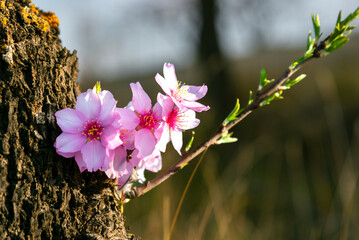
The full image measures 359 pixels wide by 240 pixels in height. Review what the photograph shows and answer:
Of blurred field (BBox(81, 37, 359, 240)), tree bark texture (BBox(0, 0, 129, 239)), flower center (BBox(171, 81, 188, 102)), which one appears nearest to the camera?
tree bark texture (BBox(0, 0, 129, 239))

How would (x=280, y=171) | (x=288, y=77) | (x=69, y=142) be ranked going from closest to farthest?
(x=69, y=142) < (x=288, y=77) < (x=280, y=171)

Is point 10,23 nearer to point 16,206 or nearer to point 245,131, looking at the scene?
point 16,206

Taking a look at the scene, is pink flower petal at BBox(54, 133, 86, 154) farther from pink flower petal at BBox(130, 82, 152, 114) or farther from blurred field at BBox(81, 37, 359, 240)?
blurred field at BBox(81, 37, 359, 240)

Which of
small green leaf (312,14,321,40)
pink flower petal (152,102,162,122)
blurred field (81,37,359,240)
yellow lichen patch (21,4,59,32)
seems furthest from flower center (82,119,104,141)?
blurred field (81,37,359,240)

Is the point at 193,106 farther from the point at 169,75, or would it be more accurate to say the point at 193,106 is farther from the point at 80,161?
the point at 80,161

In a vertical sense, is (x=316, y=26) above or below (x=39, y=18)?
below

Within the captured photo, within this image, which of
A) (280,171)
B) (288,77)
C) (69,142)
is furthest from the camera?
(280,171)

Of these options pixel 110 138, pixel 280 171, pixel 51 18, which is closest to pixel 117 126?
pixel 110 138

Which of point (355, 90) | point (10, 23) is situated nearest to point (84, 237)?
point (10, 23)
